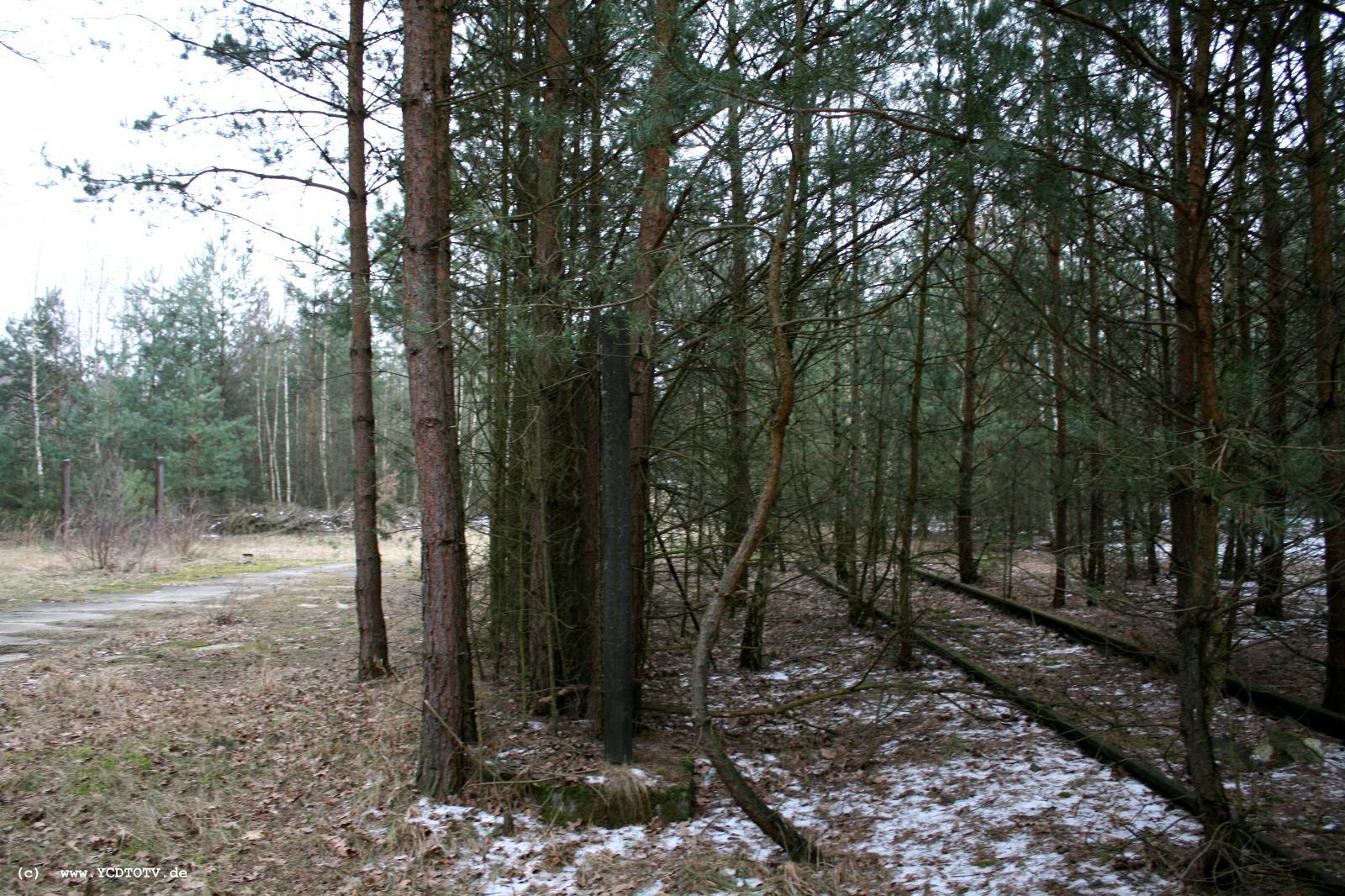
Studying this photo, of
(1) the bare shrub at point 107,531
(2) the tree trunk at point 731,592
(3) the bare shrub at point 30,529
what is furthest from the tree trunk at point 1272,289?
(3) the bare shrub at point 30,529

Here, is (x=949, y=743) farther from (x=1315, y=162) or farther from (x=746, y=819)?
(x=1315, y=162)

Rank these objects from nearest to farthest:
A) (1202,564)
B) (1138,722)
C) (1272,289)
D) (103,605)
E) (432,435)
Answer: (1202,564)
(1138,722)
(432,435)
(1272,289)
(103,605)

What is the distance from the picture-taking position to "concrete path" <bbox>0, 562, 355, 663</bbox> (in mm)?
9773

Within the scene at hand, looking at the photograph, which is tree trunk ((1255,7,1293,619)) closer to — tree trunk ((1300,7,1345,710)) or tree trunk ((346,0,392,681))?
tree trunk ((1300,7,1345,710))

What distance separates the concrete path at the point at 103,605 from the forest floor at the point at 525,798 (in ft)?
6.74

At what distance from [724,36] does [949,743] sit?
491cm

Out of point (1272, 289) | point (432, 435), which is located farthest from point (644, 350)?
point (1272, 289)

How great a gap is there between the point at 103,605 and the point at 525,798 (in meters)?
11.2

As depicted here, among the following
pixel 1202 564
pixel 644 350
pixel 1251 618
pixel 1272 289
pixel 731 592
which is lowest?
pixel 1251 618

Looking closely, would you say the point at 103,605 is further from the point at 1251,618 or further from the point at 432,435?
the point at 1251,618

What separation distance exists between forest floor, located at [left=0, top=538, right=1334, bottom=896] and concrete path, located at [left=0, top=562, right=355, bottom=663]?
2.06 meters

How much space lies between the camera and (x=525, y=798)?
5.18 m

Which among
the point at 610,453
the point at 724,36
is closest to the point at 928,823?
the point at 610,453

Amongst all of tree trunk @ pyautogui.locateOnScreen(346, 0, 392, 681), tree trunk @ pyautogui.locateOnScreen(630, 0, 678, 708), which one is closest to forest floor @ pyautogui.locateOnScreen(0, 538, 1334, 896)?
tree trunk @ pyautogui.locateOnScreen(346, 0, 392, 681)
